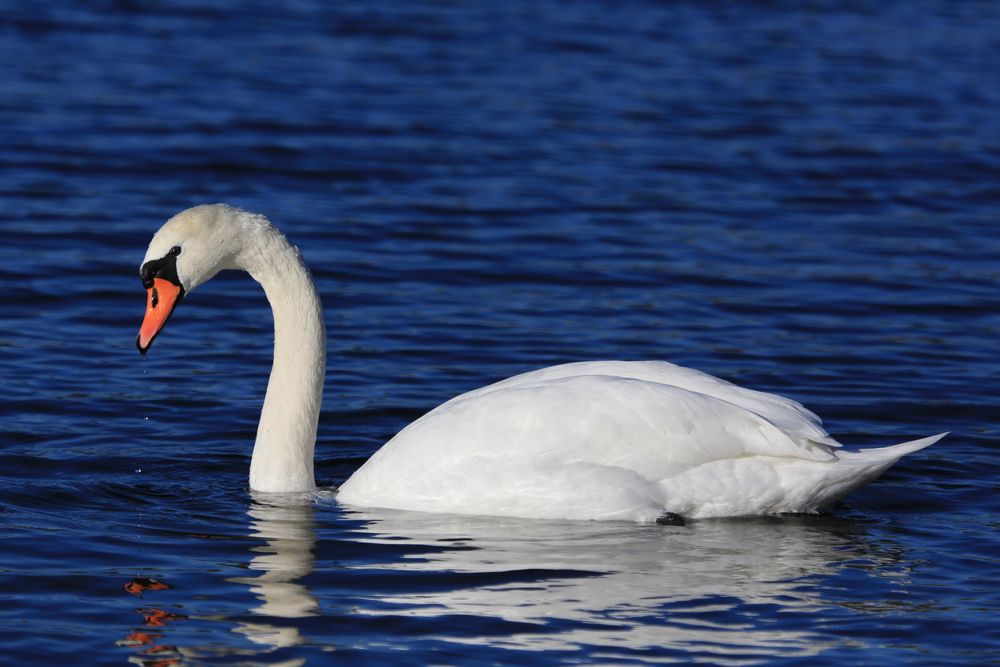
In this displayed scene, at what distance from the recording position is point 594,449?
808 centimetres

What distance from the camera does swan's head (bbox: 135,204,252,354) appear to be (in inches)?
327

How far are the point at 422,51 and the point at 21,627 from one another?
16.0 m

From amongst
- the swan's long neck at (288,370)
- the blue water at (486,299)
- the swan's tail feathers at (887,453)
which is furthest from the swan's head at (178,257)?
the swan's tail feathers at (887,453)

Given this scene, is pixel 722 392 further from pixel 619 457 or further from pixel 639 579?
pixel 639 579

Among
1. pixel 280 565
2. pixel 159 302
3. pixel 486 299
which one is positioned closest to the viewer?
pixel 280 565

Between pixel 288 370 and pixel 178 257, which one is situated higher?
pixel 178 257

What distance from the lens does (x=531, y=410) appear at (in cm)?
812

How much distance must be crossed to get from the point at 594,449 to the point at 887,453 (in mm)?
1276

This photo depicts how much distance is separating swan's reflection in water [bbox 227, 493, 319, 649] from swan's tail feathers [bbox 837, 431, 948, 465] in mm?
2383

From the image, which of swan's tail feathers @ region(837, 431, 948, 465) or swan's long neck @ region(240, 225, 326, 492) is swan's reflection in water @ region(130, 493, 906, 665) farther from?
swan's tail feathers @ region(837, 431, 948, 465)

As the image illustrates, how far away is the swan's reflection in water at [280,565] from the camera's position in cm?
679

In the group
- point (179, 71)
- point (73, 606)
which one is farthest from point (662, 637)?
point (179, 71)

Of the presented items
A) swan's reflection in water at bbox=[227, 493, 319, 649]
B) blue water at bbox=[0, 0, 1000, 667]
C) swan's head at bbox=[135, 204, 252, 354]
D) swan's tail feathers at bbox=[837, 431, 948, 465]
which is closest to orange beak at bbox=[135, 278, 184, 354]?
swan's head at bbox=[135, 204, 252, 354]

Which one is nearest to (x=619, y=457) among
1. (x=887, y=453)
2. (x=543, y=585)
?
(x=543, y=585)
